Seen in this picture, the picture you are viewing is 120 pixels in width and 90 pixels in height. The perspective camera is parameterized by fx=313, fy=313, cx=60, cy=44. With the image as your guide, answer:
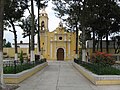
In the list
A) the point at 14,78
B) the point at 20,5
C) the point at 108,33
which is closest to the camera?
the point at 14,78

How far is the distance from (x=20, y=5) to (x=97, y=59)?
18.0 m

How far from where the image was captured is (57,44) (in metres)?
74.9

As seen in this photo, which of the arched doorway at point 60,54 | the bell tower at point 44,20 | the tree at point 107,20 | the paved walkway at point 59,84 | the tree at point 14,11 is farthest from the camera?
the bell tower at point 44,20

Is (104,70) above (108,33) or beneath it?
beneath

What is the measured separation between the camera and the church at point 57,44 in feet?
243

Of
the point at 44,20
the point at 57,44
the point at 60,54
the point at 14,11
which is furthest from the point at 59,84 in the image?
the point at 44,20

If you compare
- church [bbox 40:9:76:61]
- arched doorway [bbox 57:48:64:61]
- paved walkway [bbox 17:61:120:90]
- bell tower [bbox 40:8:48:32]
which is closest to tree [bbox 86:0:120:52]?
paved walkway [bbox 17:61:120:90]

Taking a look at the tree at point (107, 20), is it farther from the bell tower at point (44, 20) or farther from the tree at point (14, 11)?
the bell tower at point (44, 20)

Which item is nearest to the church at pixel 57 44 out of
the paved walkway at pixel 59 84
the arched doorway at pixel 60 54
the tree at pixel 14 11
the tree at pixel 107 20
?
the arched doorway at pixel 60 54

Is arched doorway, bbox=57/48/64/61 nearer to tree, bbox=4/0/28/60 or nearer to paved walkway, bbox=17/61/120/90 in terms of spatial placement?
tree, bbox=4/0/28/60

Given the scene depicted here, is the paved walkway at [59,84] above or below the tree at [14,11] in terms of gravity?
below

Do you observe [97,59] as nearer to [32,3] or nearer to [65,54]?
[32,3]

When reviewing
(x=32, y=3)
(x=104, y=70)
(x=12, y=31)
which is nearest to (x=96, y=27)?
(x=12, y=31)

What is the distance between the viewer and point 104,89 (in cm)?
1409
